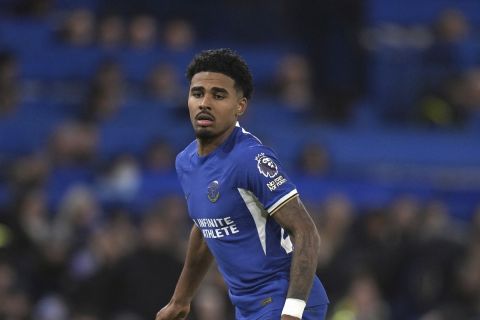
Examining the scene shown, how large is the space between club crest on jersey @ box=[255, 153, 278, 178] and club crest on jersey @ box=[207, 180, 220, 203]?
224 mm

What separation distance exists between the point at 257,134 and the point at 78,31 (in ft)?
8.70

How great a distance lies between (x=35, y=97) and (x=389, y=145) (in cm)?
372

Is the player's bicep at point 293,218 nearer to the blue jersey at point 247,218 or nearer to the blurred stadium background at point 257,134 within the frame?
the blue jersey at point 247,218

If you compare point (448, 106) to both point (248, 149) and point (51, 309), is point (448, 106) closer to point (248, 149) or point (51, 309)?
point (51, 309)

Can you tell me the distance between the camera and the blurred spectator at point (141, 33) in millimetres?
13328

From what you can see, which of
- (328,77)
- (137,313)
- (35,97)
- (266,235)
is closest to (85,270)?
(137,313)

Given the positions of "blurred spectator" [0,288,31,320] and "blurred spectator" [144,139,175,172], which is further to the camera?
"blurred spectator" [144,139,175,172]

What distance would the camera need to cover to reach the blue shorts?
16.1 feet

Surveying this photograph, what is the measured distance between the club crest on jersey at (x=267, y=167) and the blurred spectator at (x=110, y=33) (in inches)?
331

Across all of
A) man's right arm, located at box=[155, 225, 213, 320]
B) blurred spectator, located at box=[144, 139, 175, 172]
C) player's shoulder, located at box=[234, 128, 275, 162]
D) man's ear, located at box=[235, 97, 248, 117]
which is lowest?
blurred spectator, located at box=[144, 139, 175, 172]

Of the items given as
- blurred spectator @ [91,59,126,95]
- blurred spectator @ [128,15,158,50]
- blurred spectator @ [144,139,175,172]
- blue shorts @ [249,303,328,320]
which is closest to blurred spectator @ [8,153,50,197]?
blurred spectator @ [144,139,175,172]

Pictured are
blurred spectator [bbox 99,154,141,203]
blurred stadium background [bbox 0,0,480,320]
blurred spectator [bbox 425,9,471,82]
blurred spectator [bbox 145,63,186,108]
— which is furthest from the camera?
blurred spectator [bbox 425,9,471,82]

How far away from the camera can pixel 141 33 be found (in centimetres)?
1341

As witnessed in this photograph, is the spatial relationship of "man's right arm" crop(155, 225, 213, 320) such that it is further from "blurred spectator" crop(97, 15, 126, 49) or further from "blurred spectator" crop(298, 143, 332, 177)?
"blurred spectator" crop(97, 15, 126, 49)
